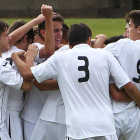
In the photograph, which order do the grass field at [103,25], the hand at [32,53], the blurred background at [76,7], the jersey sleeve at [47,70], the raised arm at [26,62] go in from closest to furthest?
the jersey sleeve at [47,70] < the raised arm at [26,62] < the hand at [32,53] < the grass field at [103,25] < the blurred background at [76,7]

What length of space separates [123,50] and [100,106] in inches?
31.1

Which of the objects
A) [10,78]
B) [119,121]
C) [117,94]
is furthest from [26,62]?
[119,121]

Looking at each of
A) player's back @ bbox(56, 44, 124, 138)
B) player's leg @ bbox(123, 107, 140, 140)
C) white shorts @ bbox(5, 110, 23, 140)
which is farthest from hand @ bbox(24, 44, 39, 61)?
player's leg @ bbox(123, 107, 140, 140)

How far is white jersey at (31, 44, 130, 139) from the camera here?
3643mm

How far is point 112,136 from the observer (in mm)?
3691

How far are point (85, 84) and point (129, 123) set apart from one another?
805 millimetres

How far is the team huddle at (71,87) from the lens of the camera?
367cm

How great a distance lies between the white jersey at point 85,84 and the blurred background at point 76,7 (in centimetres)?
3372

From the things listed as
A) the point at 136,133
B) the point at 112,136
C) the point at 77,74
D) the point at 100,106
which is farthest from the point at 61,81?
the point at 136,133

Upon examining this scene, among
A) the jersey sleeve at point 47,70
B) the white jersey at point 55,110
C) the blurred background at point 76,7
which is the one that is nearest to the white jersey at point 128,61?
the white jersey at point 55,110

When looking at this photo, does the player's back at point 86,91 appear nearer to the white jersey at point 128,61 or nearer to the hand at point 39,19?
the white jersey at point 128,61

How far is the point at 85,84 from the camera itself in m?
3.67

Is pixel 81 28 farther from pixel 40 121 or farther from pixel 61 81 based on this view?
pixel 40 121

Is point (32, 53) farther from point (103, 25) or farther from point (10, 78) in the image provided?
point (103, 25)
